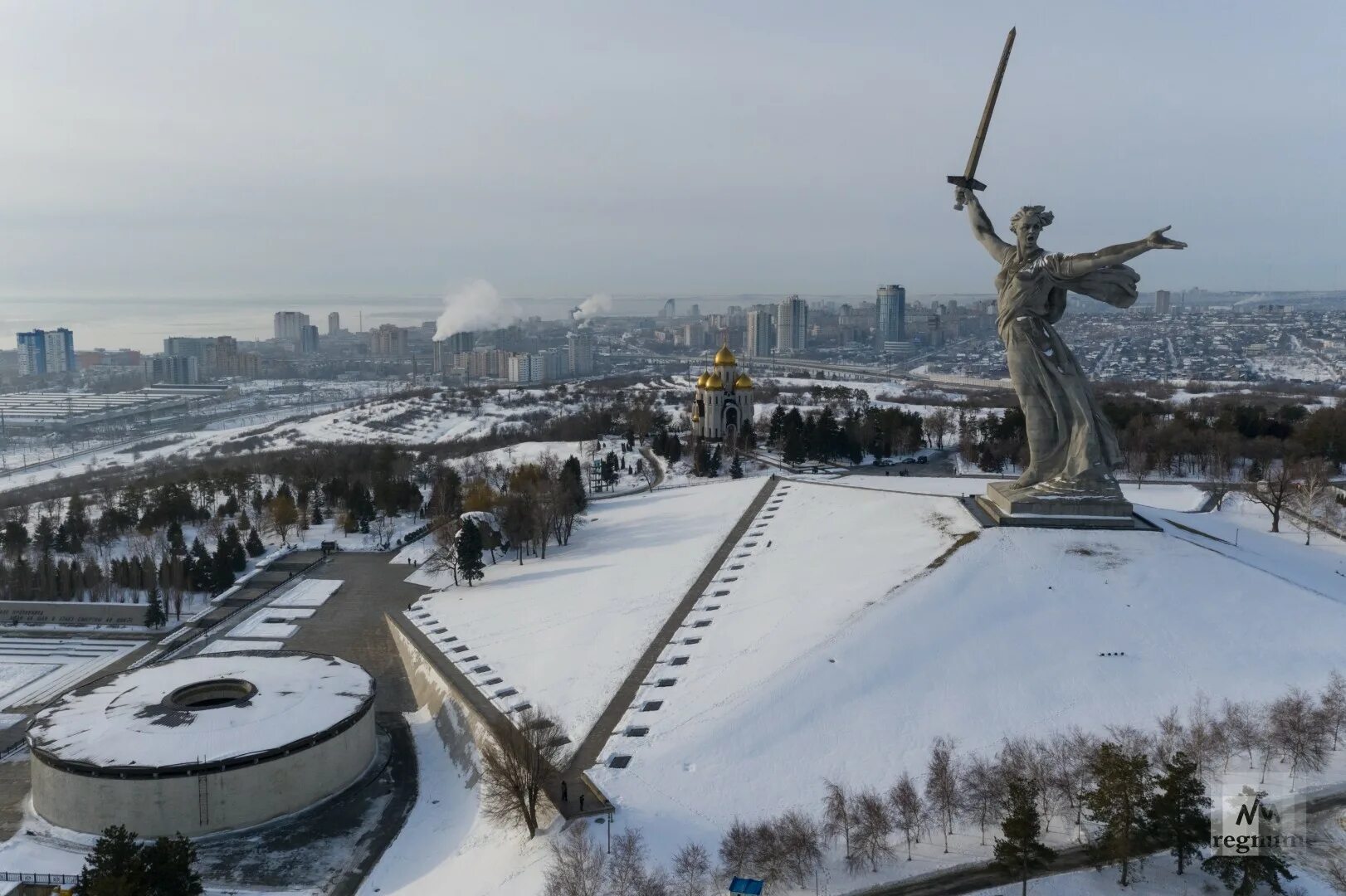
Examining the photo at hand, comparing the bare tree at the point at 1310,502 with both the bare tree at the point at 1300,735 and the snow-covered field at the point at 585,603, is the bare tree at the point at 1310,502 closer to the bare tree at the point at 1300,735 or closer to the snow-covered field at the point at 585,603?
the bare tree at the point at 1300,735

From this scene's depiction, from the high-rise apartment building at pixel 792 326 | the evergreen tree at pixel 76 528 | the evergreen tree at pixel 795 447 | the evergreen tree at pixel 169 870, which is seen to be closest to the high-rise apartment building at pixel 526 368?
the high-rise apartment building at pixel 792 326

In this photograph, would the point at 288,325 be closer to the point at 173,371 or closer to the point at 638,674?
the point at 173,371

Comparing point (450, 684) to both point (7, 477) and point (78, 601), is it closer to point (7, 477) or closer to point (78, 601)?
point (78, 601)

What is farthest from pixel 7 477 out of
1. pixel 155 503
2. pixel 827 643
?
pixel 827 643

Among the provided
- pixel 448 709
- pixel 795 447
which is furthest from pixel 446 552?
pixel 795 447

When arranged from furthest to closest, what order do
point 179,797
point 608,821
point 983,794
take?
point 179,797, point 608,821, point 983,794
